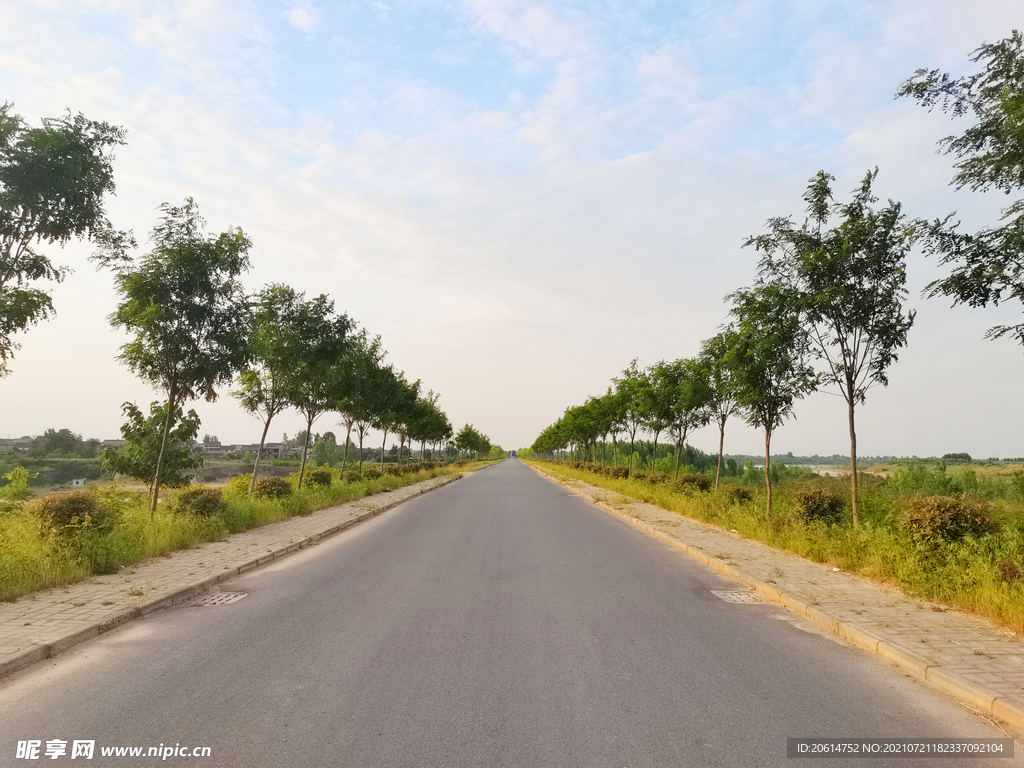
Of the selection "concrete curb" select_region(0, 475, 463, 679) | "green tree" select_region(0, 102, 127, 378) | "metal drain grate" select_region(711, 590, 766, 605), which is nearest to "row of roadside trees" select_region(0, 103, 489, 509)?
"green tree" select_region(0, 102, 127, 378)

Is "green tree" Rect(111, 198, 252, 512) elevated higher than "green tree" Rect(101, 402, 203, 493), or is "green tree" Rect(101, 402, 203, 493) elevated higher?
"green tree" Rect(111, 198, 252, 512)

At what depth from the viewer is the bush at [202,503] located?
486 inches

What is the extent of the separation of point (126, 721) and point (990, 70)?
11443 mm

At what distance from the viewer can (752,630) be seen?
20.3 ft

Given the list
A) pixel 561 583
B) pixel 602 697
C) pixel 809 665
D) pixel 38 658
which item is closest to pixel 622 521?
pixel 561 583

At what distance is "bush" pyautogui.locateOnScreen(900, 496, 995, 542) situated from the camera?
8.02 metres

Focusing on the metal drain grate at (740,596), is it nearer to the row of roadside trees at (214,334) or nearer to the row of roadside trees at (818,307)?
the row of roadside trees at (818,307)

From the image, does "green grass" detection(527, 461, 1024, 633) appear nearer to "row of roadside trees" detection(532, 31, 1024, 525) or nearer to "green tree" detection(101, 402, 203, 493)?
"row of roadside trees" detection(532, 31, 1024, 525)

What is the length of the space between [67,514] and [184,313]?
18.4ft

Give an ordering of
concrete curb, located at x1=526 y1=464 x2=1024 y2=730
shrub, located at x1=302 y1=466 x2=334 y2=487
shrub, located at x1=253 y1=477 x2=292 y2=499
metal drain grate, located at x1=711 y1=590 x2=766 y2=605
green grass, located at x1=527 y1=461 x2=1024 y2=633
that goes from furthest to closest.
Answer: shrub, located at x1=302 y1=466 x2=334 y2=487 → shrub, located at x1=253 y1=477 x2=292 y2=499 → metal drain grate, located at x1=711 y1=590 x2=766 y2=605 → green grass, located at x1=527 y1=461 x2=1024 y2=633 → concrete curb, located at x1=526 y1=464 x2=1024 y2=730

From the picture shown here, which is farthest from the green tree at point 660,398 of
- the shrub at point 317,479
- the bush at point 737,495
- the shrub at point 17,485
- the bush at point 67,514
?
the shrub at point 17,485

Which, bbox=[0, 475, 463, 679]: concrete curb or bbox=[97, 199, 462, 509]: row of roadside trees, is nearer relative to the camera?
bbox=[0, 475, 463, 679]: concrete curb

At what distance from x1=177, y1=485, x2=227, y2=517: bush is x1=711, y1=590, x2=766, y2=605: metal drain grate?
1016 cm

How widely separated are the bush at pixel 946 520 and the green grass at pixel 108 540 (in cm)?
1155
